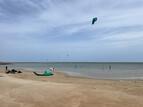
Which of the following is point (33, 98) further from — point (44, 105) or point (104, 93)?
point (104, 93)

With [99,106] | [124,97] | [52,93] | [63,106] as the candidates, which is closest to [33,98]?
[52,93]

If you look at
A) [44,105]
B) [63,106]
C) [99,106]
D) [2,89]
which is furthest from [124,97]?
[2,89]

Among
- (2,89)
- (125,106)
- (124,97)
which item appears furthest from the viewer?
(2,89)

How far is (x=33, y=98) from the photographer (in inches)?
535

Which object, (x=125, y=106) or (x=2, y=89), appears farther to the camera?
(x=2, y=89)

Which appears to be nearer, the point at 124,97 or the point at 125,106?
the point at 125,106

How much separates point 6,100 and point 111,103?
221 inches

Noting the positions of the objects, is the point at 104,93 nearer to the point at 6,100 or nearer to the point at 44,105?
the point at 44,105

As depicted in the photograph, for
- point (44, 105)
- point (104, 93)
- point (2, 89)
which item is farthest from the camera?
point (2, 89)

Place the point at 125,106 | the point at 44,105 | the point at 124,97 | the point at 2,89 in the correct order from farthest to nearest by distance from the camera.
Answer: the point at 2,89, the point at 124,97, the point at 44,105, the point at 125,106

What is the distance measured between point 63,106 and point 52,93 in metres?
2.56

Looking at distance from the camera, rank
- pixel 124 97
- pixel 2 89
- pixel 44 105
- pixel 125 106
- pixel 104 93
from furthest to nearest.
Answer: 1. pixel 2 89
2. pixel 104 93
3. pixel 124 97
4. pixel 44 105
5. pixel 125 106

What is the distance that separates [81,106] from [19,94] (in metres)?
4.58

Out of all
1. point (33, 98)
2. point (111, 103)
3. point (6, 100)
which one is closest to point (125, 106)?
point (111, 103)
